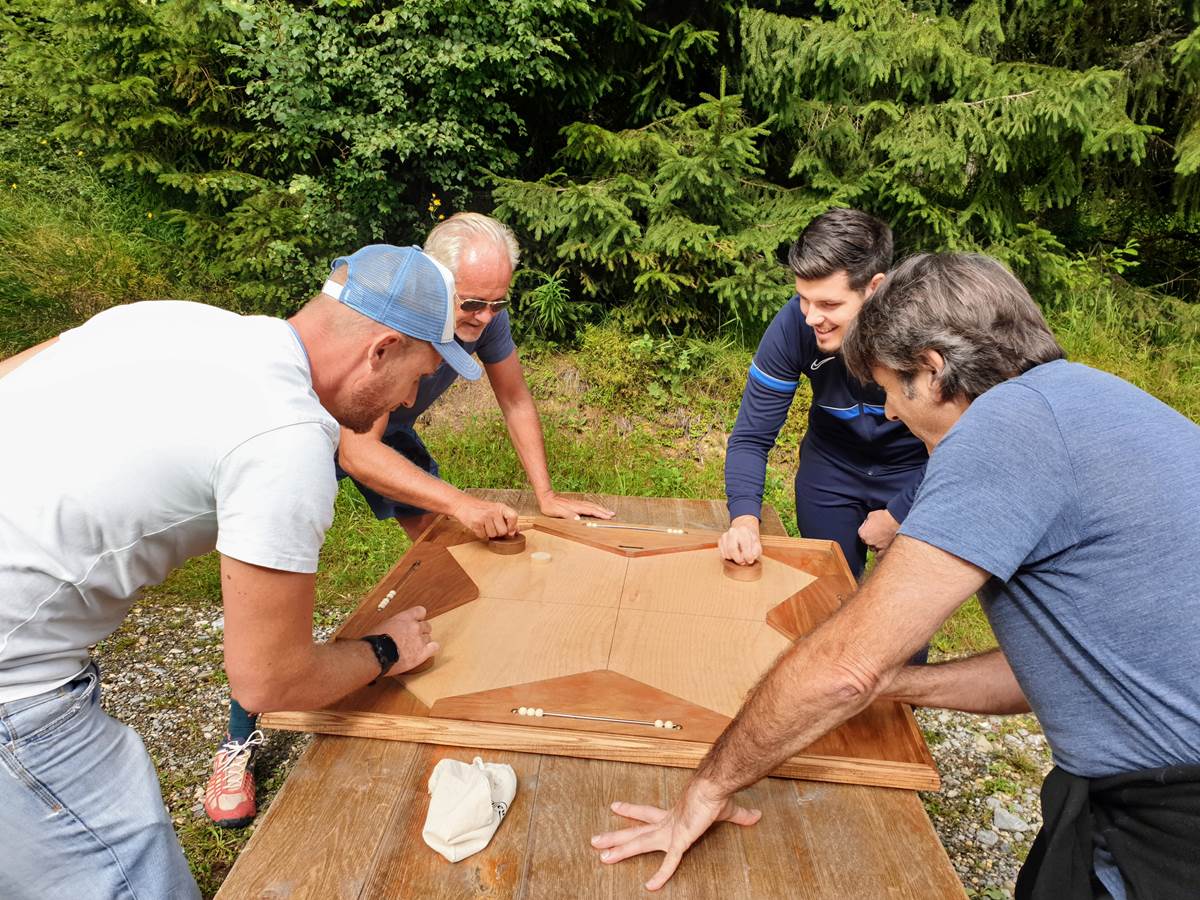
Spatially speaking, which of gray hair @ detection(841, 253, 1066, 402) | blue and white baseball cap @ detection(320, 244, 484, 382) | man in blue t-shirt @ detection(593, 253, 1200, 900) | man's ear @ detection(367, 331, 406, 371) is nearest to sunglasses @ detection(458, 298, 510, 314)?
blue and white baseball cap @ detection(320, 244, 484, 382)

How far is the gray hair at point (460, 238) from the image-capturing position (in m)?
2.41

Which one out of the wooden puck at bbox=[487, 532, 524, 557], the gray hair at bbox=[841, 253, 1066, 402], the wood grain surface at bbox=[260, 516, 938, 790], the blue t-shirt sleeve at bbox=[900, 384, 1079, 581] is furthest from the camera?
the wooden puck at bbox=[487, 532, 524, 557]

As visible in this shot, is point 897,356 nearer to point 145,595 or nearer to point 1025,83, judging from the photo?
point 145,595

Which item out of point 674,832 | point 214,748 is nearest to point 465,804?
point 674,832

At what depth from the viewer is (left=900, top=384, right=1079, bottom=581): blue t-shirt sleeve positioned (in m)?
1.08

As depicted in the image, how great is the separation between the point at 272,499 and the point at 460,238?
1.45 meters

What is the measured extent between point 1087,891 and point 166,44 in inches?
267

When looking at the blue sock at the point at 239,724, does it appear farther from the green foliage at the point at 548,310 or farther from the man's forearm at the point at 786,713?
the green foliage at the point at 548,310

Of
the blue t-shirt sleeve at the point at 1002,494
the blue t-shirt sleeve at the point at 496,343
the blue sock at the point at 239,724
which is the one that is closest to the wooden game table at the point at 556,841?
the blue t-shirt sleeve at the point at 1002,494

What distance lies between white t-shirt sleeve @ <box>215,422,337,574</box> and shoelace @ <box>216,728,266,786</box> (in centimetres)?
158

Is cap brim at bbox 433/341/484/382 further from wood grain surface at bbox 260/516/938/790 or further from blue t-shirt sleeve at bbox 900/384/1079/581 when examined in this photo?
blue t-shirt sleeve at bbox 900/384/1079/581

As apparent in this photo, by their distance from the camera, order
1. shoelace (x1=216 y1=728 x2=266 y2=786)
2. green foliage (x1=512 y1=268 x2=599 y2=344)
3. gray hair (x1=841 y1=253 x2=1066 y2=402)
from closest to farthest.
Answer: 1. gray hair (x1=841 y1=253 x2=1066 y2=402)
2. shoelace (x1=216 y1=728 x2=266 y2=786)
3. green foliage (x1=512 y1=268 x2=599 y2=344)

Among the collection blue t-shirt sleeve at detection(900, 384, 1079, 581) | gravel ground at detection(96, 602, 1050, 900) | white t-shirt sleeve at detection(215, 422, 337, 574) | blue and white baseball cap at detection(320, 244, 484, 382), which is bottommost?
gravel ground at detection(96, 602, 1050, 900)

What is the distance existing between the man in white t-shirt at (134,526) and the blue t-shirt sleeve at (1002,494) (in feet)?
3.06
